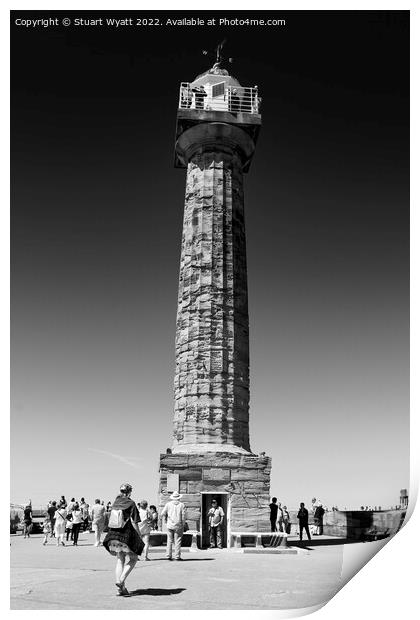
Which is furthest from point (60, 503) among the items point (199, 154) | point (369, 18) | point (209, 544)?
point (369, 18)

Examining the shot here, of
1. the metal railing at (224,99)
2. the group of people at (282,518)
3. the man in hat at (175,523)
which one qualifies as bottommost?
the group of people at (282,518)

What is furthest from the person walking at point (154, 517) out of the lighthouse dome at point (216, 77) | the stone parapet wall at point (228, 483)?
the lighthouse dome at point (216, 77)

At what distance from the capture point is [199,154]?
846 inches

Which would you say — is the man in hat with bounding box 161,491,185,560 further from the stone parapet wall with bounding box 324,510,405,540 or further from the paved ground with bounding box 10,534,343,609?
the stone parapet wall with bounding box 324,510,405,540

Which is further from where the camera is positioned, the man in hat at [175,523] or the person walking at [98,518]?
the person walking at [98,518]

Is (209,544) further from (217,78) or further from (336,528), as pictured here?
(217,78)

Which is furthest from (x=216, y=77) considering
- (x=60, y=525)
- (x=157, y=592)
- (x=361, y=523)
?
(x=157, y=592)

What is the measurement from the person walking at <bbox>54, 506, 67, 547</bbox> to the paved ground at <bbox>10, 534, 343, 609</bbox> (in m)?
4.77

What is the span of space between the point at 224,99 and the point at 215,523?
44.6 feet

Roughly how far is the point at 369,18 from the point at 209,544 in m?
13.0

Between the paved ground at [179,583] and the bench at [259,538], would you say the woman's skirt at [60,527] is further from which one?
the bench at [259,538]

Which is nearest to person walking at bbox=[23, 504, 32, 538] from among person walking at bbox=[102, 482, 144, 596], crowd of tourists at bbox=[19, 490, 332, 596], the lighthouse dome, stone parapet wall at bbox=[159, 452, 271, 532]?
crowd of tourists at bbox=[19, 490, 332, 596]

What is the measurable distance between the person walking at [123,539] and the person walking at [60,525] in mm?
Answer: 10332

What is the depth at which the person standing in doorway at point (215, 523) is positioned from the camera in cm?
1633
